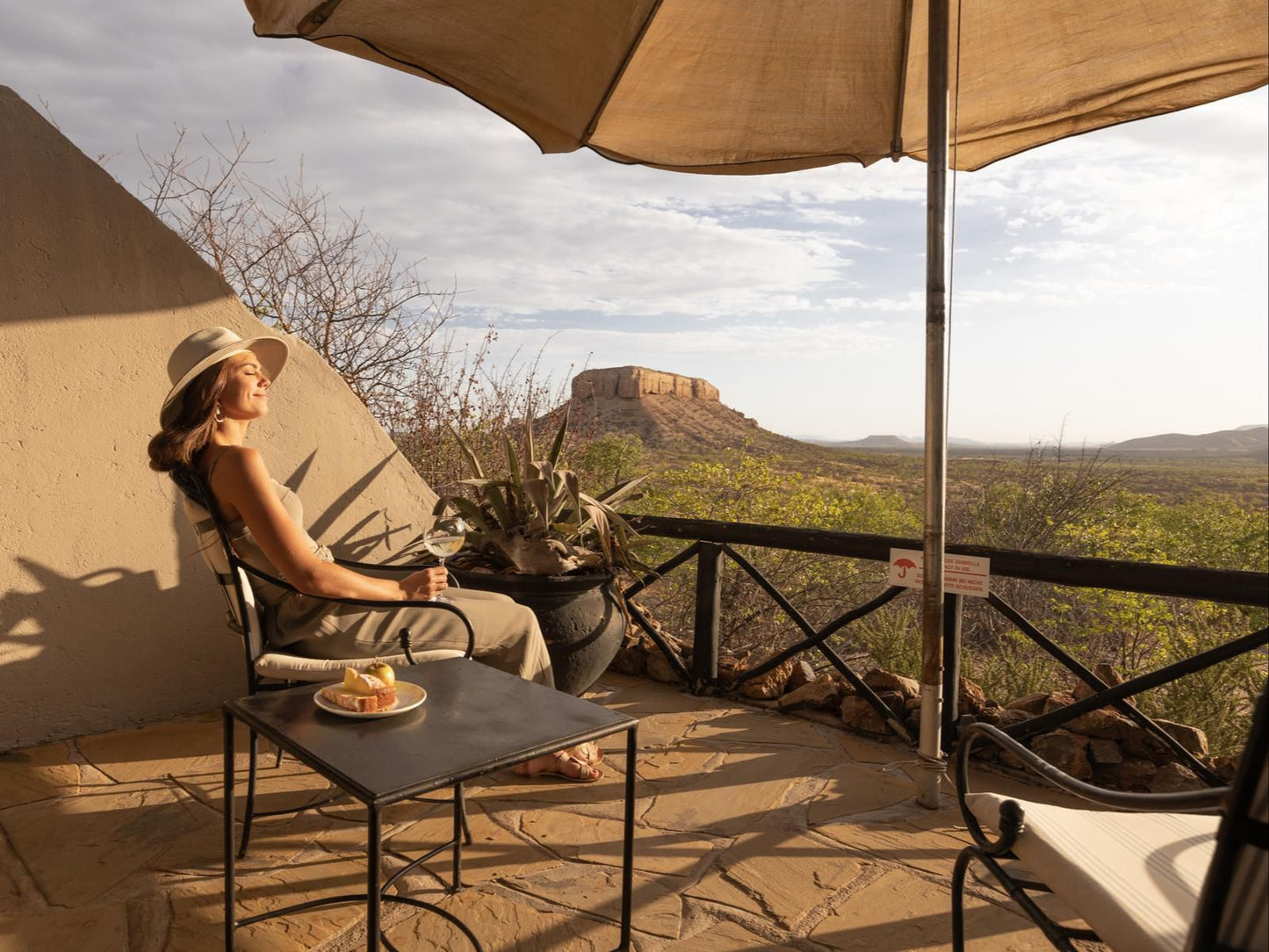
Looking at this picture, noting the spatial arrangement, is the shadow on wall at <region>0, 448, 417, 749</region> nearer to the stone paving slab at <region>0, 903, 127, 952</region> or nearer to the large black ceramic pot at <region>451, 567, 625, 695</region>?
the large black ceramic pot at <region>451, 567, 625, 695</region>

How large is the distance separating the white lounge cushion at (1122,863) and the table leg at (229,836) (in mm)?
1539

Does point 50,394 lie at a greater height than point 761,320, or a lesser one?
lesser

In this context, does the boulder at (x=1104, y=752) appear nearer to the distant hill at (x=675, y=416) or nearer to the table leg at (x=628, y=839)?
the table leg at (x=628, y=839)

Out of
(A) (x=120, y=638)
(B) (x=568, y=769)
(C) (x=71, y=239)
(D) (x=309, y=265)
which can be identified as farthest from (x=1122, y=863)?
(D) (x=309, y=265)

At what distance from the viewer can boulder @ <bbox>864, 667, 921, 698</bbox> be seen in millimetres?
3504

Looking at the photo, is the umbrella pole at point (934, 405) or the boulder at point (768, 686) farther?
the boulder at point (768, 686)

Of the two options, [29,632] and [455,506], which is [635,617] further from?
[29,632]

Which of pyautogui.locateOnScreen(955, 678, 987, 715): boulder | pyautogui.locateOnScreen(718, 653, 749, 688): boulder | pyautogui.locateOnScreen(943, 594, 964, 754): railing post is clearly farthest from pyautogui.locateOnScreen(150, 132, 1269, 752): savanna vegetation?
pyautogui.locateOnScreen(943, 594, 964, 754): railing post

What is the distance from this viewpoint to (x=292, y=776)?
287cm

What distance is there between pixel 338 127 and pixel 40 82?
2752mm

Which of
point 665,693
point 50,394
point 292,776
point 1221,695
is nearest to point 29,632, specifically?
point 50,394

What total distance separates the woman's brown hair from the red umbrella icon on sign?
2.38 metres

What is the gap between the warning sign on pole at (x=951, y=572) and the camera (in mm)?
2811

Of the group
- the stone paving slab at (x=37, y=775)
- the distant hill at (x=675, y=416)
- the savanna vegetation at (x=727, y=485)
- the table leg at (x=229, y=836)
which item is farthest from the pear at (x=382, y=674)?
the distant hill at (x=675, y=416)
